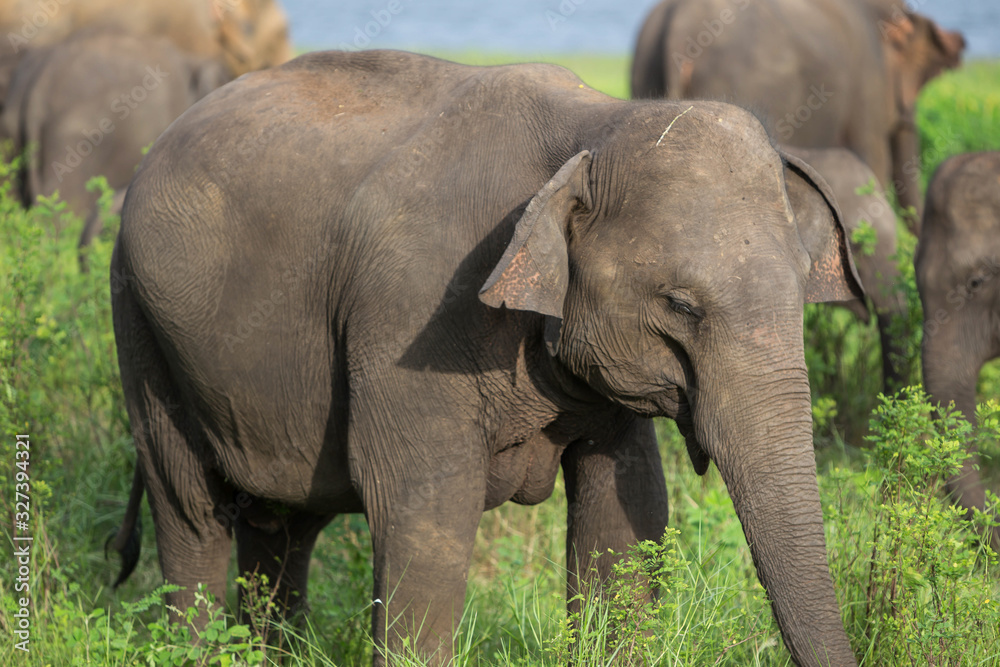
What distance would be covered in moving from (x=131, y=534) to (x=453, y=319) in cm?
175

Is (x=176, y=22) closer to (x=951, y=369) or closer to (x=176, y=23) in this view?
(x=176, y=23)

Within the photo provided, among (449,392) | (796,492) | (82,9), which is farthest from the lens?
(82,9)

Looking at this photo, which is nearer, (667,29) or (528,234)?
(528,234)

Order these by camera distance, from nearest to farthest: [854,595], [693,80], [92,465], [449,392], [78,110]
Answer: [449,392] < [854,595] < [92,465] < [693,80] < [78,110]

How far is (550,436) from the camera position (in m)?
2.98

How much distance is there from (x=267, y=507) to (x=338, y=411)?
2.41 ft

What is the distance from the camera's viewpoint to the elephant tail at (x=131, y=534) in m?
3.80

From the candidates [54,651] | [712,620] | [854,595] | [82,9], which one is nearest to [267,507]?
[54,651]

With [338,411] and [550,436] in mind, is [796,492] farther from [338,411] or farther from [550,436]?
[338,411]
